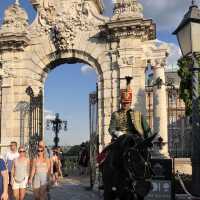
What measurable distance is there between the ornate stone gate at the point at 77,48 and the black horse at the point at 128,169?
1117cm

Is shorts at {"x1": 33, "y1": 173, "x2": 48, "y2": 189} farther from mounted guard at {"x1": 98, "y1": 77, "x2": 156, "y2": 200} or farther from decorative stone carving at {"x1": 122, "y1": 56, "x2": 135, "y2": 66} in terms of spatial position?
decorative stone carving at {"x1": 122, "y1": 56, "x2": 135, "y2": 66}

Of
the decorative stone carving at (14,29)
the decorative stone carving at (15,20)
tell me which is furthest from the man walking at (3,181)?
the decorative stone carving at (15,20)

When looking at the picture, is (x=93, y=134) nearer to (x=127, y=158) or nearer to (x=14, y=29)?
(x=14, y=29)

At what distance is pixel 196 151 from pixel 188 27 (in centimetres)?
204

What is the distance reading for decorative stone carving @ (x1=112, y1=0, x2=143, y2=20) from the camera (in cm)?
1811

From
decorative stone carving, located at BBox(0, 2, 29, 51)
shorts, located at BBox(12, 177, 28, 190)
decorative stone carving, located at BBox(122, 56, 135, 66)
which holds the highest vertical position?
decorative stone carving, located at BBox(0, 2, 29, 51)

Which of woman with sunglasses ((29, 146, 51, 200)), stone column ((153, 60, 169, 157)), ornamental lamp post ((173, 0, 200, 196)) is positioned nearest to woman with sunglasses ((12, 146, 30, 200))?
woman with sunglasses ((29, 146, 51, 200))

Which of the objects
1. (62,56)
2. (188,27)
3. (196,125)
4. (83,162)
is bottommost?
(83,162)

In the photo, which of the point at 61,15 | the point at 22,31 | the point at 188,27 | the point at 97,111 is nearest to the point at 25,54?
the point at 22,31

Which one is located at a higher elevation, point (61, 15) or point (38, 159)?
point (61, 15)

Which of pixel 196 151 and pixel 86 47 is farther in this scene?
pixel 86 47

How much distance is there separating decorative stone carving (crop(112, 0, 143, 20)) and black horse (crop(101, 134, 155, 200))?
1201cm

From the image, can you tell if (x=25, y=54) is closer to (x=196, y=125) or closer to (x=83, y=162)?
(x=83, y=162)

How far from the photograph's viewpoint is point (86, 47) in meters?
19.0
